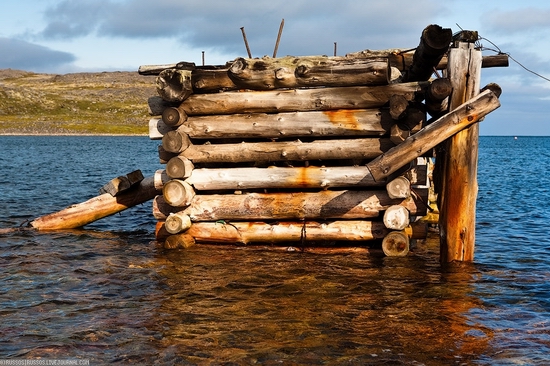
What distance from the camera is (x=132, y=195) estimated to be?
1437 cm

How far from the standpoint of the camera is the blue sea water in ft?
22.0

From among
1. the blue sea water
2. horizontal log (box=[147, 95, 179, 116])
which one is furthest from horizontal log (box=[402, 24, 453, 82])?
horizontal log (box=[147, 95, 179, 116])

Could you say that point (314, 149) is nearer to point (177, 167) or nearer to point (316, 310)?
point (177, 167)

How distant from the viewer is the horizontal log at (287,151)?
1130 cm

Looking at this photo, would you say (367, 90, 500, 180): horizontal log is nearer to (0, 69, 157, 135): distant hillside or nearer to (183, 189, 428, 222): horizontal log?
(183, 189, 428, 222): horizontal log

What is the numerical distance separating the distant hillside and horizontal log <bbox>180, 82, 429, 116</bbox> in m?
102

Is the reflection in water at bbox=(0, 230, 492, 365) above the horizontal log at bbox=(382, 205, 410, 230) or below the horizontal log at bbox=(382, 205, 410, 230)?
below

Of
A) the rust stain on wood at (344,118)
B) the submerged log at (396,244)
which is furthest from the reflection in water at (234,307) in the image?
the rust stain on wood at (344,118)

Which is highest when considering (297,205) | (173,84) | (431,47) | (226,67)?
(431,47)

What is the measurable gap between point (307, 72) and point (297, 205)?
2.61 m

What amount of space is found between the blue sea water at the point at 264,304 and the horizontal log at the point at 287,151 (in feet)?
6.32

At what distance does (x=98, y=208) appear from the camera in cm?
1470

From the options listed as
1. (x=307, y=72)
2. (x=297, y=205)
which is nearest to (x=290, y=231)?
(x=297, y=205)

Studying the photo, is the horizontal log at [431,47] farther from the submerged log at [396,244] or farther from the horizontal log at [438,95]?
the submerged log at [396,244]
